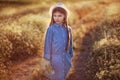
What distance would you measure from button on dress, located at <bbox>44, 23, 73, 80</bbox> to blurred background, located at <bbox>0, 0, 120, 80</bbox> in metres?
0.10

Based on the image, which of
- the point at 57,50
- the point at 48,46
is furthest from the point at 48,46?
the point at 57,50

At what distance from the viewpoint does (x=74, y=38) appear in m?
6.92

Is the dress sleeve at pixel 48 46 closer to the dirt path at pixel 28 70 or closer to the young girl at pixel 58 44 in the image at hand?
the young girl at pixel 58 44

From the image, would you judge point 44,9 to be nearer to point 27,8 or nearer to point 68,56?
point 27,8

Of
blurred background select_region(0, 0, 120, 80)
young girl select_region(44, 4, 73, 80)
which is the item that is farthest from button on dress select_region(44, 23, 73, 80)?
blurred background select_region(0, 0, 120, 80)

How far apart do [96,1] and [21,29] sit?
4.38 feet

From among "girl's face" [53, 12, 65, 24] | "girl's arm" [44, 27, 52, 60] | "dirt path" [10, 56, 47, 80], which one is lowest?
"dirt path" [10, 56, 47, 80]

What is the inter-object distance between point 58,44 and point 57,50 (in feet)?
0.31

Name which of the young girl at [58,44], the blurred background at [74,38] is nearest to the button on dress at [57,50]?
the young girl at [58,44]

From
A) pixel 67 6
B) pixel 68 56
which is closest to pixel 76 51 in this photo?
pixel 68 56

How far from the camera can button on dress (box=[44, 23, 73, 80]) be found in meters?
6.71

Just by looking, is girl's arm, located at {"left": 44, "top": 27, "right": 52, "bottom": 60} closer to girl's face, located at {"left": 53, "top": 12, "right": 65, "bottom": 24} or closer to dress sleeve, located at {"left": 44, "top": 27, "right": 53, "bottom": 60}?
dress sleeve, located at {"left": 44, "top": 27, "right": 53, "bottom": 60}

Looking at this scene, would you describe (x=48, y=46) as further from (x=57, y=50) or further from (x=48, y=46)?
(x=57, y=50)

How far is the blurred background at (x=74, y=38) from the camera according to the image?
22.2ft
